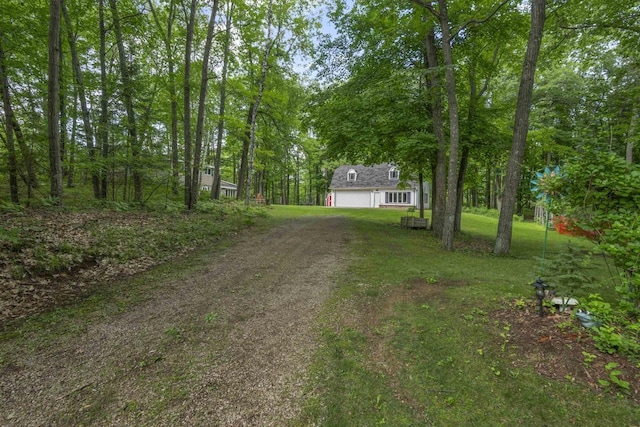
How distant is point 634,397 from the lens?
7.52 feet

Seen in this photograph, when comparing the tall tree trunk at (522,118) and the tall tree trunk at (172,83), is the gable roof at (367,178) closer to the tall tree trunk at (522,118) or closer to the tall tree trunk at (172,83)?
the tall tree trunk at (172,83)

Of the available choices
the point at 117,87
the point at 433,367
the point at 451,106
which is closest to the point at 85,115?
the point at 117,87

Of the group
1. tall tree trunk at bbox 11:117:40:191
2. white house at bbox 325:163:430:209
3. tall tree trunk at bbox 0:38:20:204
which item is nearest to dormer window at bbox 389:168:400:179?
white house at bbox 325:163:430:209

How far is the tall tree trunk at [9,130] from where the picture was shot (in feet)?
23.3

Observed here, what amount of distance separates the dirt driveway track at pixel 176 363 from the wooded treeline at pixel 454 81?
6700 mm

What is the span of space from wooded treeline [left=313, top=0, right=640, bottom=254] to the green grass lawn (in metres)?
4.77

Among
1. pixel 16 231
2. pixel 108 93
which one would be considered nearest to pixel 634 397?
pixel 16 231

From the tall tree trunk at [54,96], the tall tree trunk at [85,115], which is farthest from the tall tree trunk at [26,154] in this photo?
the tall tree trunk at [85,115]

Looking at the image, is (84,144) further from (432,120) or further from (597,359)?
(597,359)

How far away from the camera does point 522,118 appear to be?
7691 millimetres

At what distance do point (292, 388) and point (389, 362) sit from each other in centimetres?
107

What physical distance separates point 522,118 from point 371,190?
22887mm

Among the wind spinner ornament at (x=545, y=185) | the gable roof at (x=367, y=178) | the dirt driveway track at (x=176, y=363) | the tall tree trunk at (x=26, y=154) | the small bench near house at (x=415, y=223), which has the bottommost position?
the dirt driveway track at (x=176, y=363)

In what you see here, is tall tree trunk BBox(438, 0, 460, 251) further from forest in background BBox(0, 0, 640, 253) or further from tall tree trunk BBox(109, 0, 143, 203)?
tall tree trunk BBox(109, 0, 143, 203)
